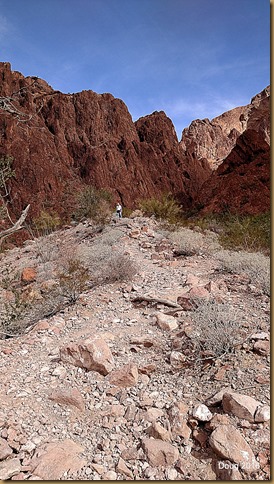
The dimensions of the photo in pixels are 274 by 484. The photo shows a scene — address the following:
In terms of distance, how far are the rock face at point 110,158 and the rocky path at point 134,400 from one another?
3248 centimetres

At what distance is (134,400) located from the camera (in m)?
2.95

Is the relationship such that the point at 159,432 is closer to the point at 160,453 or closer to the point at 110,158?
the point at 160,453

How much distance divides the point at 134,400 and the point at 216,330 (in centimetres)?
111

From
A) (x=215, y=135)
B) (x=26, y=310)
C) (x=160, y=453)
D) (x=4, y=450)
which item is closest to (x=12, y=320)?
(x=26, y=310)

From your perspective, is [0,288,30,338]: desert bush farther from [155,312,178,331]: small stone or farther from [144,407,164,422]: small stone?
[144,407,164,422]: small stone

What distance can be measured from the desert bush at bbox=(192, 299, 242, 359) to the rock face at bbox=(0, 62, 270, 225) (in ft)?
106

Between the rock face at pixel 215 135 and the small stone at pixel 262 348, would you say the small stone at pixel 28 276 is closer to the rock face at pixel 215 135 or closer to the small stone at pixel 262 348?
the small stone at pixel 262 348

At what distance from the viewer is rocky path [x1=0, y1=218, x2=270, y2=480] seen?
2.30 m

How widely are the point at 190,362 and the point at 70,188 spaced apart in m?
50.9

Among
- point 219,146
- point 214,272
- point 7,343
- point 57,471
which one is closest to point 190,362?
point 57,471

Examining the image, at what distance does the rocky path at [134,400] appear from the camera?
2299mm

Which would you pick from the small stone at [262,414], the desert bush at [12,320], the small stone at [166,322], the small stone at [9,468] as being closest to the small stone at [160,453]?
the small stone at [262,414]

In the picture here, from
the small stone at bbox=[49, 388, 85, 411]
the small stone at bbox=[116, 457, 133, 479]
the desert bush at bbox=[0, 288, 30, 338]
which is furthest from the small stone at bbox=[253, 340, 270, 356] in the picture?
the desert bush at bbox=[0, 288, 30, 338]

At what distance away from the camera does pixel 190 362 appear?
334cm
